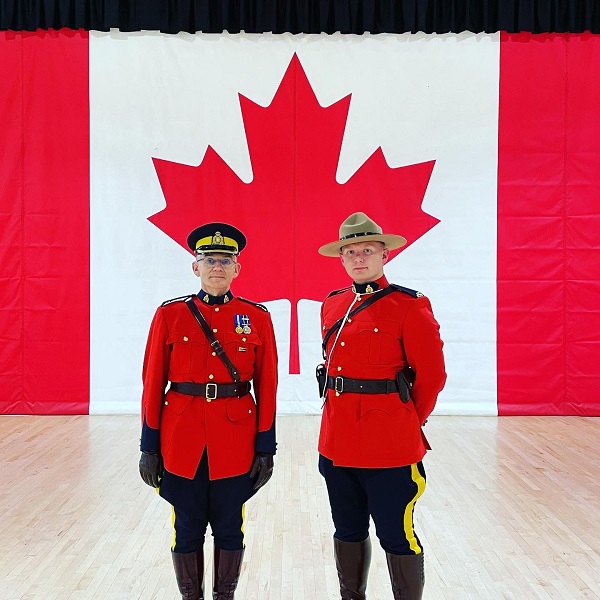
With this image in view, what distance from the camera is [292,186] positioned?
220 inches

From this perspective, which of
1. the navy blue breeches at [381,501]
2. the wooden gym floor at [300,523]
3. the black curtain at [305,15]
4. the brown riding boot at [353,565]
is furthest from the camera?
the black curtain at [305,15]

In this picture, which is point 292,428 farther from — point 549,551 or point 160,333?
point 160,333

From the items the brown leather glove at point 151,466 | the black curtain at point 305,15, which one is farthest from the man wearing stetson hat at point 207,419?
the black curtain at point 305,15

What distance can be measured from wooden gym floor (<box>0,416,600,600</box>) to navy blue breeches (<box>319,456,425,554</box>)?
1.83ft

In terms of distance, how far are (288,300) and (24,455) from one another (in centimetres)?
233

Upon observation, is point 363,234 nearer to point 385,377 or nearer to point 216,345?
point 385,377

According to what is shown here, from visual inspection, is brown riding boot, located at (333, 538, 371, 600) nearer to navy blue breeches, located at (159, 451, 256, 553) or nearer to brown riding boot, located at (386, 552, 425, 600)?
brown riding boot, located at (386, 552, 425, 600)

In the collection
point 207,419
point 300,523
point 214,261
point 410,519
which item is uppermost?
point 214,261

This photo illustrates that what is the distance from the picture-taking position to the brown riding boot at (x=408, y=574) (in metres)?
1.96

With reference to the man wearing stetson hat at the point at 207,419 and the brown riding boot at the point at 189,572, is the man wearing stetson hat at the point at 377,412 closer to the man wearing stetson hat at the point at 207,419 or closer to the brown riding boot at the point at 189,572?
the man wearing stetson hat at the point at 207,419

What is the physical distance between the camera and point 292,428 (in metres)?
5.14

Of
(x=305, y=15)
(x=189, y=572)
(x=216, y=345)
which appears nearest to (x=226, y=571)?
(x=189, y=572)

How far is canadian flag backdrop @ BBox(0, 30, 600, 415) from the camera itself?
5.56m

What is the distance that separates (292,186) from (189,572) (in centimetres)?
397
